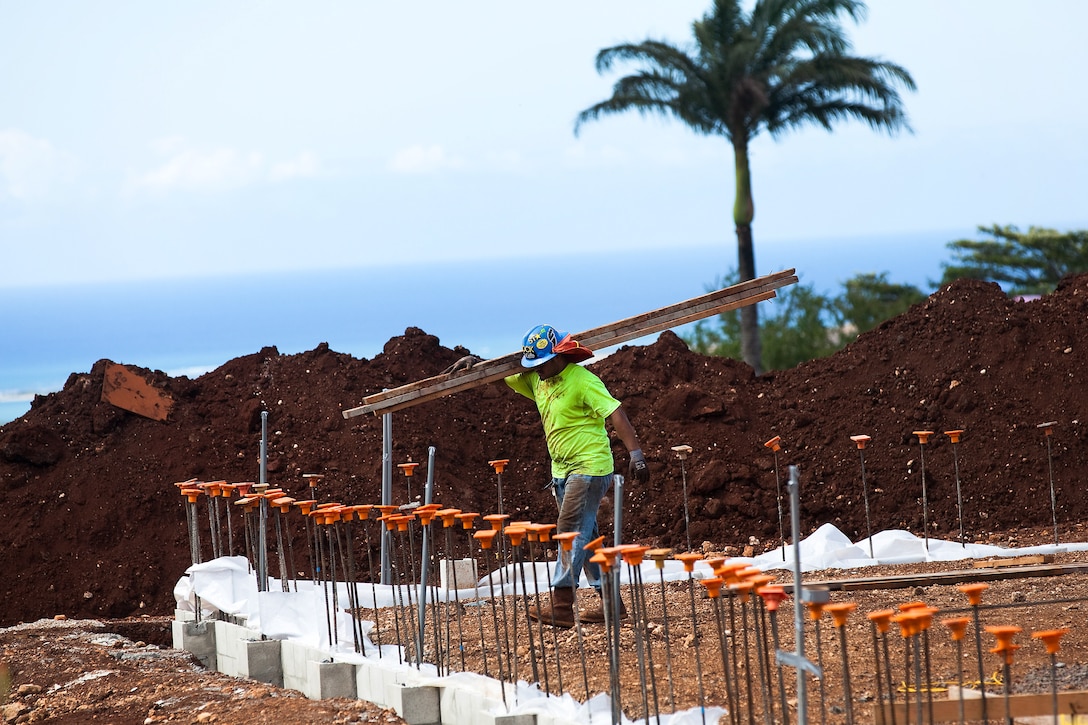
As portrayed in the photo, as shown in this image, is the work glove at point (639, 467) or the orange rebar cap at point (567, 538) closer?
the orange rebar cap at point (567, 538)

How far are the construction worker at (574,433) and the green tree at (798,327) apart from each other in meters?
14.6

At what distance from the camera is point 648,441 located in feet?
37.3

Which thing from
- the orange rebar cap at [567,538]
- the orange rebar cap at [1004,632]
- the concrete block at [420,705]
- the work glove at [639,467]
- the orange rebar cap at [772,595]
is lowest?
the concrete block at [420,705]

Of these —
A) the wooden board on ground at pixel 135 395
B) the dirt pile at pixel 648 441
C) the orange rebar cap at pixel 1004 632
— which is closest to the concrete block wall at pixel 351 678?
the orange rebar cap at pixel 1004 632

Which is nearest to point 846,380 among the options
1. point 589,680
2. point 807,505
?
point 807,505

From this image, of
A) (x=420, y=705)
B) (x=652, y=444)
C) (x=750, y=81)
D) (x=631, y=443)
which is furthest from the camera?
(x=750, y=81)

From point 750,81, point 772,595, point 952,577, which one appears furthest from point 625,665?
point 750,81

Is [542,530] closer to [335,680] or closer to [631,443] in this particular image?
[631,443]

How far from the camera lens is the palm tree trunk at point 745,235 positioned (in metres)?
20.0

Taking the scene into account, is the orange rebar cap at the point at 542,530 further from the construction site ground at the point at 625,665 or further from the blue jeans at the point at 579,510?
the blue jeans at the point at 579,510

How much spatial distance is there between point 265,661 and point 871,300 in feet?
82.0

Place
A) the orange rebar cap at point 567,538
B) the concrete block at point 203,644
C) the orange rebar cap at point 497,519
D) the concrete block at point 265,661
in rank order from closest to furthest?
the orange rebar cap at point 567,538 < the orange rebar cap at point 497,519 < the concrete block at point 265,661 < the concrete block at point 203,644

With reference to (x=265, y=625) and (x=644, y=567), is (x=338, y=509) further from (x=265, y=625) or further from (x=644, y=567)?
(x=644, y=567)

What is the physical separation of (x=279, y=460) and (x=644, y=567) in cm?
398
